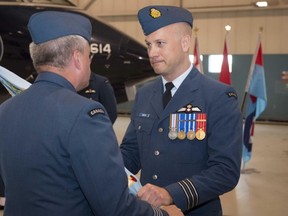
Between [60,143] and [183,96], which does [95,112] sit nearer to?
[60,143]

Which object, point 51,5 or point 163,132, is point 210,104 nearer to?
point 163,132

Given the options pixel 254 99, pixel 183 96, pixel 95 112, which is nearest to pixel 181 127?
pixel 183 96

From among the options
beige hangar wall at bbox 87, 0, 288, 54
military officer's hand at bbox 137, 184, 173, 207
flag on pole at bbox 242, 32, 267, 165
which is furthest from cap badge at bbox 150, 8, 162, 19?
beige hangar wall at bbox 87, 0, 288, 54

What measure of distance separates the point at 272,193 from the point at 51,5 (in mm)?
3800

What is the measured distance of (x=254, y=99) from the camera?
6414 mm

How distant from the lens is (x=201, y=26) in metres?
13.3

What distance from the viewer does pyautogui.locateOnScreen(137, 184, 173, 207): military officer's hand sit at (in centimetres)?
158

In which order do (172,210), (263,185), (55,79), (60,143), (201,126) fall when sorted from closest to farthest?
(60,143)
(55,79)
(172,210)
(201,126)
(263,185)

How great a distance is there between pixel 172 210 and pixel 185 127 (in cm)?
46

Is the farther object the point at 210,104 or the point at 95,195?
the point at 210,104

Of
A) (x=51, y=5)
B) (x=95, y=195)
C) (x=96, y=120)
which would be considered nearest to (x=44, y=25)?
(x=96, y=120)

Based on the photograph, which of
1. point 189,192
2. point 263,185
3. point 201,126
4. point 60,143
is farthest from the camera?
point 263,185

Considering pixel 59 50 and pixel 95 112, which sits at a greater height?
pixel 59 50

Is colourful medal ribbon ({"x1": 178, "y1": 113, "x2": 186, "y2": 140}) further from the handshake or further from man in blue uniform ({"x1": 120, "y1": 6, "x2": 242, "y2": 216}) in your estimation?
the handshake
